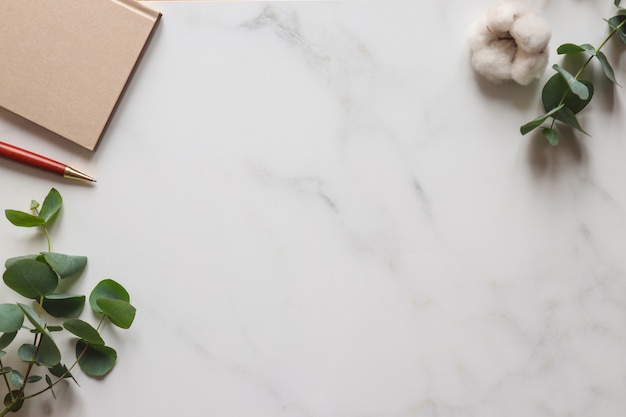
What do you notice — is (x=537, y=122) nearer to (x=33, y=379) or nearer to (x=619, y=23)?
(x=619, y=23)

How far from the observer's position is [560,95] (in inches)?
29.4

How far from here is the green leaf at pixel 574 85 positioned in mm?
708

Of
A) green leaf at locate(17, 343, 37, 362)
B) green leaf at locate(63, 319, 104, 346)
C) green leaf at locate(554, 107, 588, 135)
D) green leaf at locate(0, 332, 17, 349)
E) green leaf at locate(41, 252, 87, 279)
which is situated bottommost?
green leaf at locate(17, 343, 37, 362)

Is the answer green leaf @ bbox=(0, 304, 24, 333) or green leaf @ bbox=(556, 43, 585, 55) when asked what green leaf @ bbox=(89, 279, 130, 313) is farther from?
green leaf @ bbox=(556, 43, 585, 55)

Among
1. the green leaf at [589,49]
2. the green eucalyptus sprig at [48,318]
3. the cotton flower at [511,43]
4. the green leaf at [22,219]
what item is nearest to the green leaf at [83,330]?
the green eucalyptus sprig at [48,318]

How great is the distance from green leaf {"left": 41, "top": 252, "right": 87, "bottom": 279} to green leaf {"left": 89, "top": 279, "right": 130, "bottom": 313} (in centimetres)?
3

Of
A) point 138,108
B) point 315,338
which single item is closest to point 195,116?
point 138,108

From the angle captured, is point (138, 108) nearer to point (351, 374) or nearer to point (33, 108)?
point (33, 108)

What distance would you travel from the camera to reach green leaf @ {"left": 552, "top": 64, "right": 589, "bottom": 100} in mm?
708

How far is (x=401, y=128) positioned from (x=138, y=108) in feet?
1.02

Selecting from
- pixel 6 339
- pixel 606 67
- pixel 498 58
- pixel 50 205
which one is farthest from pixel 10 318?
pixel 606 67

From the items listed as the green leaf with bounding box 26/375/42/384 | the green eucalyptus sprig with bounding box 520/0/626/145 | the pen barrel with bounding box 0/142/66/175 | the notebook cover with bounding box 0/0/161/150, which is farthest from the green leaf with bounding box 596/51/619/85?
the green leaf with bounding box 26/375/42/384

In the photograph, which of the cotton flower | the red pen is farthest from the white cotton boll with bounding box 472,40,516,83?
the red pen

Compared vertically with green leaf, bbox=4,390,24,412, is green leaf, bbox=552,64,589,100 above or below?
above
